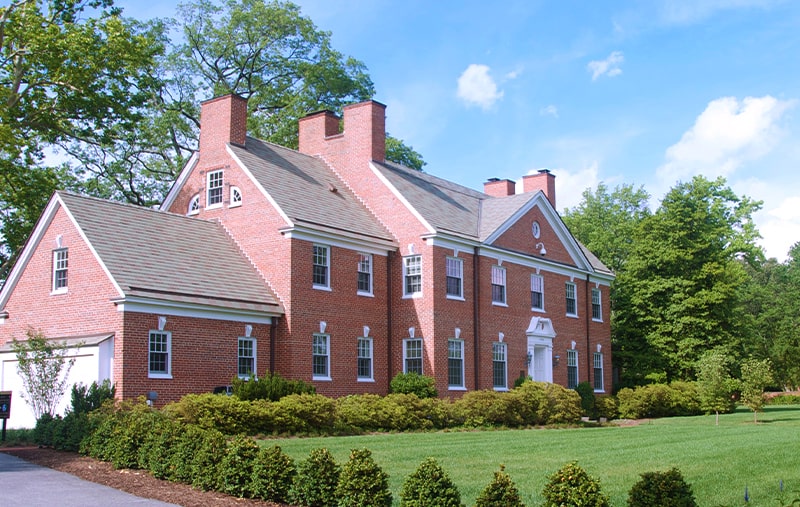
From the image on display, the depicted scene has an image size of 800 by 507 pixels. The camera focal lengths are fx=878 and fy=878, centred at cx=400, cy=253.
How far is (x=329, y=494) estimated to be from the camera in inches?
499

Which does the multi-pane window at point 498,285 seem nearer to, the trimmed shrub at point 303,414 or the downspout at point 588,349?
the downspout at point 588,349

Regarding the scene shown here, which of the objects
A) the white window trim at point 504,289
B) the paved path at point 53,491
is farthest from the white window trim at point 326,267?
the paved path at point 53,491

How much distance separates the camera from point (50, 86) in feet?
109

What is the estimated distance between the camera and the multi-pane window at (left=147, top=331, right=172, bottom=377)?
974 inches

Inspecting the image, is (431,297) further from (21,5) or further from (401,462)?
(21,5)

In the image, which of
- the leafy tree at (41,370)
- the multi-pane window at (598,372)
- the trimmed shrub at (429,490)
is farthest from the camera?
the multi-pane window at (598,372)

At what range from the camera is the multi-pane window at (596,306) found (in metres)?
42.8

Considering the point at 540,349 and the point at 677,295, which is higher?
the point at 677,295

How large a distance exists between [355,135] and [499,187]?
468 inches

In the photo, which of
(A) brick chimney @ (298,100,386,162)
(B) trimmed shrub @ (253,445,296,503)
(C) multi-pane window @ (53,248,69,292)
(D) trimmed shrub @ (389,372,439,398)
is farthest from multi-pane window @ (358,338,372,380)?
(B) trimmed shrub @ (253,445,296,503)

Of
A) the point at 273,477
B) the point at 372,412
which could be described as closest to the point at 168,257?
the point at 372,412

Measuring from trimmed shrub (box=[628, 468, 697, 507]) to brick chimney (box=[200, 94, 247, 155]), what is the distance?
24448mm

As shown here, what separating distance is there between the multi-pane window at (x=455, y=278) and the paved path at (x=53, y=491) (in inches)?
720

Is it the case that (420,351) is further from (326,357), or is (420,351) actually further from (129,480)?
(129,480)
